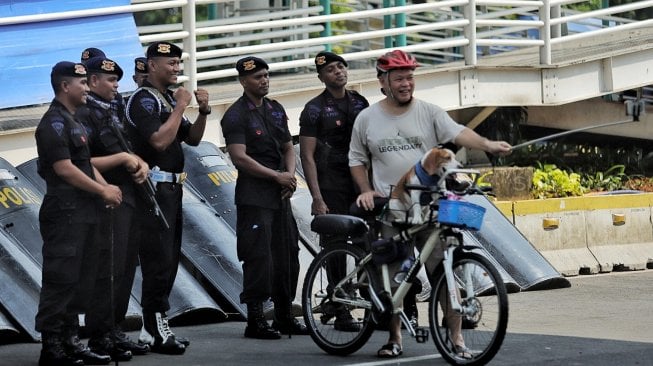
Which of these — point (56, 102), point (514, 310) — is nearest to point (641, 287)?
point (514, 310)

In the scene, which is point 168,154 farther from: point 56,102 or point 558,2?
point 558,2

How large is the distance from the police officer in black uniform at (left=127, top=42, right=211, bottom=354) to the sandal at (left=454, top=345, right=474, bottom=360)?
1.95 meters

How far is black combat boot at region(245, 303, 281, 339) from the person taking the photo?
34.8 feet

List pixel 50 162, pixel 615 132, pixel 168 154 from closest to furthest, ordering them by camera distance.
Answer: pixel 50 162, pixel 168 154, pixel 615 132

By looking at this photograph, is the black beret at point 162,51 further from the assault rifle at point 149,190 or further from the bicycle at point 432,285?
the bicycle at point 432,285

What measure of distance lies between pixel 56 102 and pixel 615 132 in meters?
11.1

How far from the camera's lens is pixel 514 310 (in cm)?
1214

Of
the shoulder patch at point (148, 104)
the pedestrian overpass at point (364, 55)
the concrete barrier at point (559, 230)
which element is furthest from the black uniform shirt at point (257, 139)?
the concrete barrier at point (559, 230)

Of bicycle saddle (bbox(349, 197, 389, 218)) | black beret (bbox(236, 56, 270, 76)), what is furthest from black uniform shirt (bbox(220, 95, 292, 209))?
bicycle saddle (bbox(349, 197, 389, 218))

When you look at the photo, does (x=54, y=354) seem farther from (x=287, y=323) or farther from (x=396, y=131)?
(x=396, y=131)

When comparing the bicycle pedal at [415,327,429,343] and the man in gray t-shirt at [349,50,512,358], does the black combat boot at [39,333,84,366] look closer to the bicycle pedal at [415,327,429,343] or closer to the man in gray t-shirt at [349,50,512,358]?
the man in gray t-shirt at [349,50,512,358]

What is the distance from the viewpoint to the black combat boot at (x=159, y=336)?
9922mm

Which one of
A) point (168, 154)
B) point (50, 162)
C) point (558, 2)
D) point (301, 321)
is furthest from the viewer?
point (558, 2)

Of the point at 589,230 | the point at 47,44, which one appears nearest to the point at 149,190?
the point at 47,44
